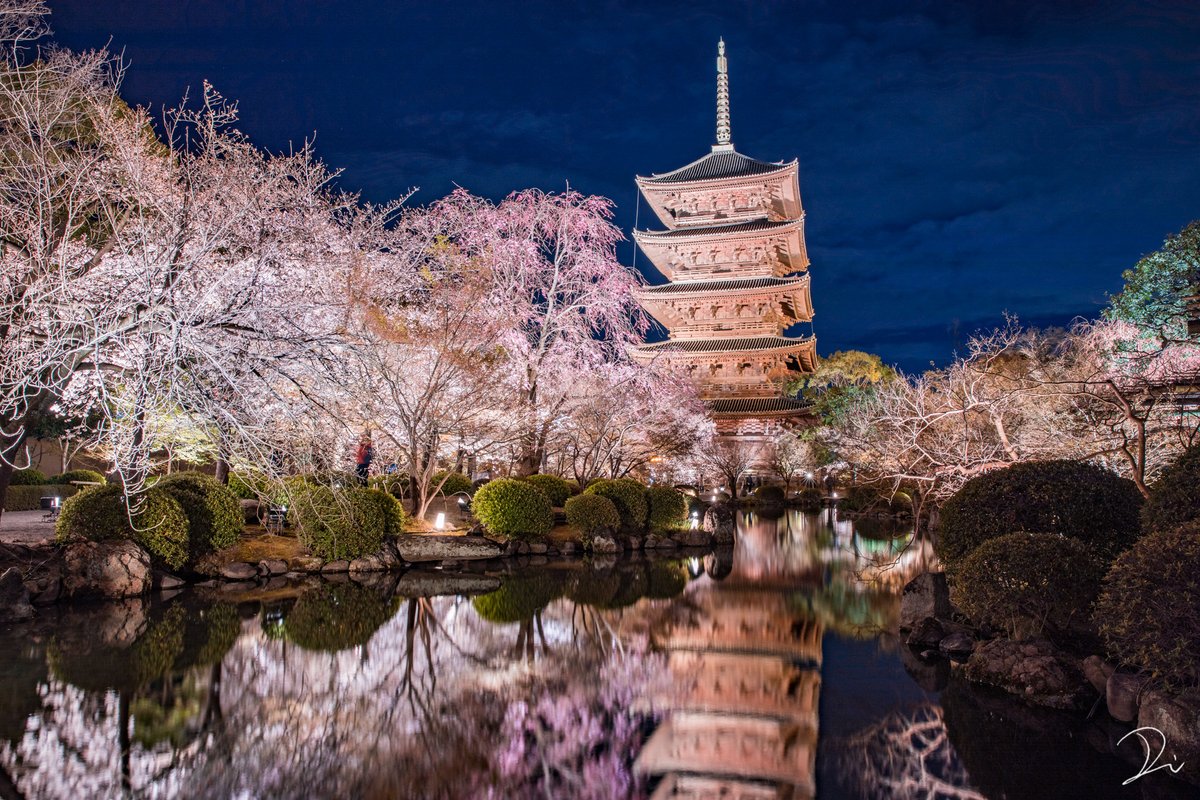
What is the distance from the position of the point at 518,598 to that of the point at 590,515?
262 inches

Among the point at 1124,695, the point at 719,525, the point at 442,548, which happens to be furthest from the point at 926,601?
the point at 719,525

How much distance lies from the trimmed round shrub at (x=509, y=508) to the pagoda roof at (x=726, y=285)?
21.2 m

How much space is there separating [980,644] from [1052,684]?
1173 mm

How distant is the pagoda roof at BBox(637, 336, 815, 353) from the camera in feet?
123

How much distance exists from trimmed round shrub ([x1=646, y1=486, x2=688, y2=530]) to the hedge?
1632 cm

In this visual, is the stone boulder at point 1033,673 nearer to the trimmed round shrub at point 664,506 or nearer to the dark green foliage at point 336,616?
the dark green foliage at point 336,616

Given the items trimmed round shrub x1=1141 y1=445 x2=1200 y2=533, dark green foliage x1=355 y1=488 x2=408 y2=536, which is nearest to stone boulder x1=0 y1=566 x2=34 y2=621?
dark green foliage x1=355 y1=488 x2=408 y2=536

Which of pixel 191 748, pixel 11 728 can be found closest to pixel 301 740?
pixel 191 748

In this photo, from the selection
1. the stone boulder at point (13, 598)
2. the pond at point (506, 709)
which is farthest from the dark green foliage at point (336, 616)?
the stone boulder at point (13, 598)

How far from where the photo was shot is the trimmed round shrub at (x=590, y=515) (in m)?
18.1

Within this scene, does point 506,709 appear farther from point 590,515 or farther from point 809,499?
point 809,499

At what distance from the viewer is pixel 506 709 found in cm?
625

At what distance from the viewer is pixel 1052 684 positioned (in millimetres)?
6645

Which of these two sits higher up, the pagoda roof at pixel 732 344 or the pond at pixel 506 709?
the pagoda roof at pixel 732 344
